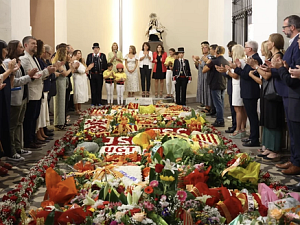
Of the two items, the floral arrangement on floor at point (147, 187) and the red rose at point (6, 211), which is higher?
the floral arrangement on floor at point (147, 187)

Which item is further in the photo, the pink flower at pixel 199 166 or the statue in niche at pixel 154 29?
the statue in niche at pixel 154 29

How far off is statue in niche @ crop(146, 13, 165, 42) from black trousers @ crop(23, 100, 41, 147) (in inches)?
393

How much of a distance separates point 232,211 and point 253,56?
449 centimetres

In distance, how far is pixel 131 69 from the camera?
584 inches

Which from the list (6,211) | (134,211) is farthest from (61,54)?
(134,211)

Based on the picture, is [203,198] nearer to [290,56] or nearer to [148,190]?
[148,190]

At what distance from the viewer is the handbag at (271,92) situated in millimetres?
6310

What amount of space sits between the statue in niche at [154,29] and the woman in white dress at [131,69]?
2042 millimetres

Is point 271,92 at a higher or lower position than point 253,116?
higher

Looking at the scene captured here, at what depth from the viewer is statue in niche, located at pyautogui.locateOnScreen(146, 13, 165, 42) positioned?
1661 centimetres

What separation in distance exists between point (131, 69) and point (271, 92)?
351 inches

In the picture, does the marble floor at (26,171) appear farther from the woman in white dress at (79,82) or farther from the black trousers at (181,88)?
the black trousers at (181,88)

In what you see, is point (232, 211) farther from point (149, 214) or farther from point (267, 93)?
point (267, 93)

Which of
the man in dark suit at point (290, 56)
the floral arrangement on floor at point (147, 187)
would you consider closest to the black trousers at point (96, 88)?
the floral arrangement on floor at point (147, 187)
